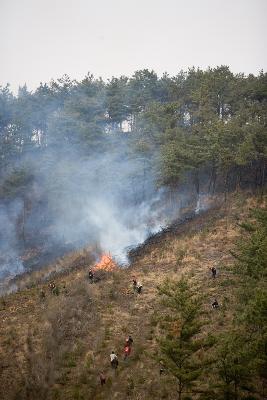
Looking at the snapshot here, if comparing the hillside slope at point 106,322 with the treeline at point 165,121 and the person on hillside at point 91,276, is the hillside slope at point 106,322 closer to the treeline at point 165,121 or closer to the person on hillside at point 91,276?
the person on hillside at point 91,276

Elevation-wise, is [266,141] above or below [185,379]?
above

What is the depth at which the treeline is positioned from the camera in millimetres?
41469

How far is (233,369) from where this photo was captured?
13047mm

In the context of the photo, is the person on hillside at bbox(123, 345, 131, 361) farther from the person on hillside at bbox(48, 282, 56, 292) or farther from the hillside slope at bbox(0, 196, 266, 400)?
the person on hillside at bbox(48, 282, 56, 292)

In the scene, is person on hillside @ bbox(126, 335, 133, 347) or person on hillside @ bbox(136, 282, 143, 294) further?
person on hillside @ bbox(136, 282, 143, 294)

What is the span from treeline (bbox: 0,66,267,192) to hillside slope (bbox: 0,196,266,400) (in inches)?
329

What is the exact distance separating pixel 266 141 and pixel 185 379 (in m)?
30.6

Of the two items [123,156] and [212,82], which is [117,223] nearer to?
[123,156]

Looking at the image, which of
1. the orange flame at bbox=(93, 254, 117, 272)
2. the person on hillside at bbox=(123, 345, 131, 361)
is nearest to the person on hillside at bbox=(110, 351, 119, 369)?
the person on hillside at bbox=(123, 345, 131, 361)

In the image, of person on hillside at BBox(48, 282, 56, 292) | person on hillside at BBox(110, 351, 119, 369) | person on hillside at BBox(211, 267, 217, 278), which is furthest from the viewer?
person on hillside at BBox(48, 282, 56, 292)

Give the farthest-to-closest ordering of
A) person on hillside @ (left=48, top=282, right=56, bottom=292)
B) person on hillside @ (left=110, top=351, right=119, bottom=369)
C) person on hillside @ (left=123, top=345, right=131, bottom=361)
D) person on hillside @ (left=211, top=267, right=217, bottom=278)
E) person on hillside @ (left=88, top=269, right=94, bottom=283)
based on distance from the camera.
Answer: person on hillside @ (left=88, top=269, right=94, bottom=283)
person on hillside @ (left=48, top=282, right=56, bottom=292)
person on hillside @ (left=211, top=267, right=217, bottom=278)
person on hillside @ (left=123, top=345, right=131, bottom=361)
person on hillside @ (left=110, top=351, right=119, bottom=369)

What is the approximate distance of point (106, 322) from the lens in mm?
25109

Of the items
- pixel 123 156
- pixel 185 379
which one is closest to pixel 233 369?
pixel 185 379

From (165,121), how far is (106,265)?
76.2ft
